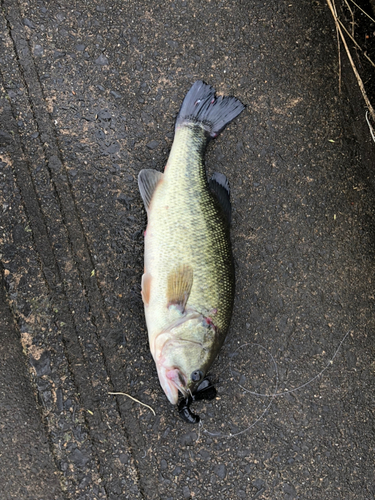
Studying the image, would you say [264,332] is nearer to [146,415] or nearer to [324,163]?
[146,415]

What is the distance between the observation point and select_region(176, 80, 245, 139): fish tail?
9.87 ft

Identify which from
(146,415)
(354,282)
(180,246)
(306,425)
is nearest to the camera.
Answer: (180,246)

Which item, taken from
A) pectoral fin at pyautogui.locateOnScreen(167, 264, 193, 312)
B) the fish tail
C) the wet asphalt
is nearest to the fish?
pectoral fin at pyautogui.locateOnScreen(167, 264, 193, 312)

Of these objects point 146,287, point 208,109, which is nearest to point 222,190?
point 208,109

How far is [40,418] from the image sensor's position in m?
2.75

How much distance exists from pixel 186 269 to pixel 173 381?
0.77 m

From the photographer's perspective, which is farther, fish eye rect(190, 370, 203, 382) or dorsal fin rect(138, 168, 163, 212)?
dorsal fin rect(138, 168, 163, 212)

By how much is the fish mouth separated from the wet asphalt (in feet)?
1.02

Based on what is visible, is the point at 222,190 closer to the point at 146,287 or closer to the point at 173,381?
the point at 146,287

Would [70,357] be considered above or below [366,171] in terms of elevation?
below

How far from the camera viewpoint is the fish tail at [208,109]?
118 inches

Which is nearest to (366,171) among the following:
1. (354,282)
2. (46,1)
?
(354,282)

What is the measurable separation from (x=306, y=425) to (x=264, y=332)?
0.82 meters

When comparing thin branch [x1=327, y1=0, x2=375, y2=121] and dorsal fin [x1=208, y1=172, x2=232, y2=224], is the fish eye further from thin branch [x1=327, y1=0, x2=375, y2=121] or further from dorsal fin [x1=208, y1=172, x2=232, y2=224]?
thin branch [x1=327, y1=0, x2=375, y2=121]
